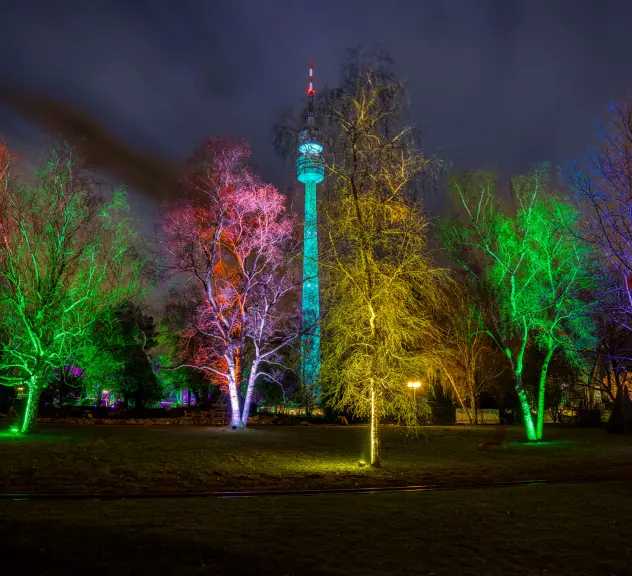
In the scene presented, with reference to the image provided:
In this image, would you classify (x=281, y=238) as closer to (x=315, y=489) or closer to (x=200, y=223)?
(x=200, y=223)

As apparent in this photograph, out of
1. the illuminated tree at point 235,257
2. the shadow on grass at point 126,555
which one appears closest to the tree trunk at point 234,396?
the illuminated tree at point 235,257

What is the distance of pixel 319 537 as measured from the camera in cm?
738

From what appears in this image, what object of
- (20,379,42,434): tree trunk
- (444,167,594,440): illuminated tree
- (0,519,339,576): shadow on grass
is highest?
(444,167,594,440): illuminated tree

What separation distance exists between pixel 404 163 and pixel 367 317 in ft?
14.2

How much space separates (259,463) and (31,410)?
482 inches

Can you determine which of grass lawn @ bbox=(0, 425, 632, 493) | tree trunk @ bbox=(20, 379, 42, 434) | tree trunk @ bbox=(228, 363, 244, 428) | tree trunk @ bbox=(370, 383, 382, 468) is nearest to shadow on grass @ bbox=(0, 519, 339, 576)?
grass lawn @ bbox=(0, 425, 632, 493)

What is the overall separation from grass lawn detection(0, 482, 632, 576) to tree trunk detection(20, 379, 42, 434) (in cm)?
1471

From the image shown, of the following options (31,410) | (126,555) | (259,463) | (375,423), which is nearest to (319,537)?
(126,555)

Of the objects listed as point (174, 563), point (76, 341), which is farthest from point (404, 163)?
point (76, 341)

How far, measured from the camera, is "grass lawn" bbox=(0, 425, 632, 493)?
39.0 feet

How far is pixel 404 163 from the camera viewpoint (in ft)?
47.5

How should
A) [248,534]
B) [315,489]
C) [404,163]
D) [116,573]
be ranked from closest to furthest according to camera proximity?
[116,573] < [248,534] < [315,489] < [404,163]

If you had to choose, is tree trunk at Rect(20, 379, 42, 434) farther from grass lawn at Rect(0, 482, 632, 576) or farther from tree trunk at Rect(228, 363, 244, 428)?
grass lawn at Rect(0, 482, 632, 576)

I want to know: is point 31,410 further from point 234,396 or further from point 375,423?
point 375,423
